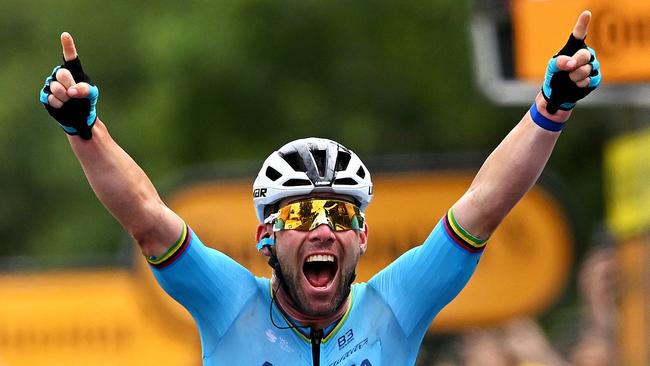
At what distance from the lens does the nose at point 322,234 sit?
5973 millimetres

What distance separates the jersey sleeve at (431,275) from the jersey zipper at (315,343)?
29 cm

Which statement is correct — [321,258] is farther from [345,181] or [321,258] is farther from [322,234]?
[345,181]

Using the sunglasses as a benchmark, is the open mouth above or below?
below

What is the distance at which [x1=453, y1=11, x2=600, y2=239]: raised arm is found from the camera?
5.71m

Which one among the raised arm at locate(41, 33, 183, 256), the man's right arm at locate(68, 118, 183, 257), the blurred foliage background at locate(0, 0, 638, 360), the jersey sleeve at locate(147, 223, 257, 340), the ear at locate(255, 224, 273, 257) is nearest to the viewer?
the raised arm at locate(41, 33, 183, 256)

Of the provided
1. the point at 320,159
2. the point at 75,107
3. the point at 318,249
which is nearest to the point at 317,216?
the point at 318,249

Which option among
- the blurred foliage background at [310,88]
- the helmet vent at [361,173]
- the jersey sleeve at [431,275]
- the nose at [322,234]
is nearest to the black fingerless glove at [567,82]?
the jersey sleeve at [431,275]

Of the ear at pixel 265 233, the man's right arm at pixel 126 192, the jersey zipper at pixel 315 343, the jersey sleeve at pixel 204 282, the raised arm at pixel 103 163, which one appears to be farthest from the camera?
the ear at pixel 265 233

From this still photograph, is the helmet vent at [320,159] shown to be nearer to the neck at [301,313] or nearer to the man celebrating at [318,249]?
the man celebrating at [318,249]

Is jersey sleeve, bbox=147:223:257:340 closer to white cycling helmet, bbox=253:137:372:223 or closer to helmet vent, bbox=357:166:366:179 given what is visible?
white cycling helmet, bbox=253:137:372:223

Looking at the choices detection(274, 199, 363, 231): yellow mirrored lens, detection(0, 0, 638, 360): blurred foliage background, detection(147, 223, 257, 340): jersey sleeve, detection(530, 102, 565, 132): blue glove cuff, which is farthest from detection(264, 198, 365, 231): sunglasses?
detection(0, 0, 638, 360): blurred foliage background

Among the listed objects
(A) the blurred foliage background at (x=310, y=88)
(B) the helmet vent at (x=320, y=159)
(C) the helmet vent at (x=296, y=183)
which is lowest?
(A) the blurred foliage background at (x=310, y=88)

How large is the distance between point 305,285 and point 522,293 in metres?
8.61

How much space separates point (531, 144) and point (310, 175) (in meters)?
0.82
